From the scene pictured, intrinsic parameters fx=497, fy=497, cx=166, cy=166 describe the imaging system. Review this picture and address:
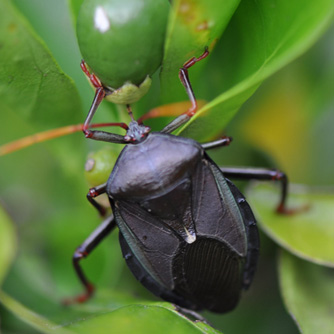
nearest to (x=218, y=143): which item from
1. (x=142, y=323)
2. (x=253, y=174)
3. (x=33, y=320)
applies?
(x=253, y=174)

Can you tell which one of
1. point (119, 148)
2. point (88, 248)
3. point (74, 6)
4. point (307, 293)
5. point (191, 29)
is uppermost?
point (74, 6)

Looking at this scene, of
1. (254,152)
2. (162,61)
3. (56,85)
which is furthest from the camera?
(254,152)

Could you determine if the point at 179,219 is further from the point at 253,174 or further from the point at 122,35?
the point at 122,35

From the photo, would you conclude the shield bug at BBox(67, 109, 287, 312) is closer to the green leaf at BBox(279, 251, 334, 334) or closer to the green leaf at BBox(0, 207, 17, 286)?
the green leaf at BBox(279, 251, 334, 334)

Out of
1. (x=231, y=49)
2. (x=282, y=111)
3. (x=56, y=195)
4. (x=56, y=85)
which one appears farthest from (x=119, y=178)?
(x=282, y=111)

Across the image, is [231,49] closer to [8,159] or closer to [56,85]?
[56,85]

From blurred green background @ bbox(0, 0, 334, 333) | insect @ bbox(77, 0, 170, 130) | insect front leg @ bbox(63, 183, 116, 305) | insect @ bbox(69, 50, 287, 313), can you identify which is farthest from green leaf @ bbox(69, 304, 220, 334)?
insect @ bbox(77, 0, 170, 130)

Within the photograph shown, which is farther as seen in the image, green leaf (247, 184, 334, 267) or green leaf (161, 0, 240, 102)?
green leaf (247, 184, 334, 267)
